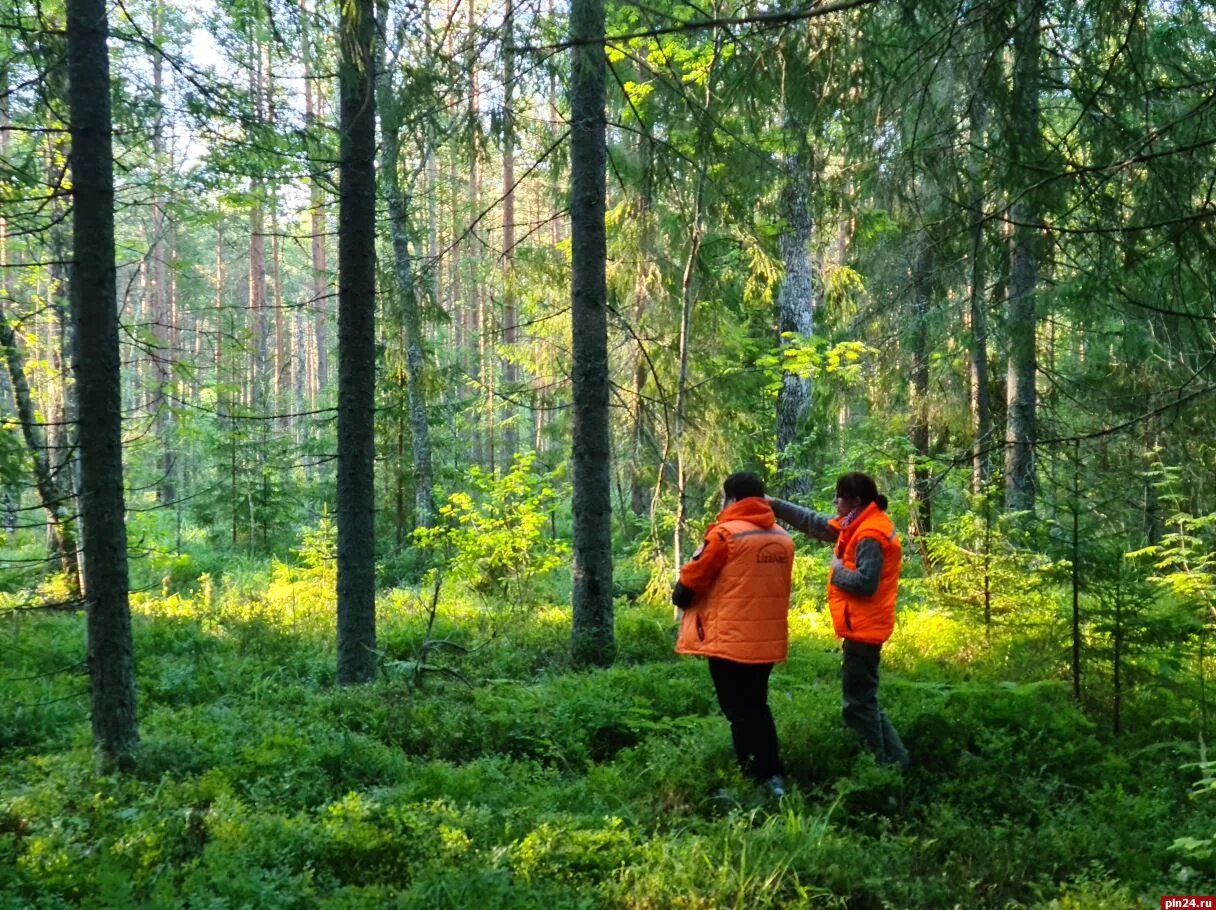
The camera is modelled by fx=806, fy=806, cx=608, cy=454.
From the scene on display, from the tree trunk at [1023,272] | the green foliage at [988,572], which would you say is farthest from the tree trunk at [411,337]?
the green foliage at [988,572]

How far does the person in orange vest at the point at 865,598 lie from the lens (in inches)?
214

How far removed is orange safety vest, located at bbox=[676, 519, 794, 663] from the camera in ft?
17.5

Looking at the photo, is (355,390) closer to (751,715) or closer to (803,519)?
(803,519)

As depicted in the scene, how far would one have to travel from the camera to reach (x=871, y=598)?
547 cm

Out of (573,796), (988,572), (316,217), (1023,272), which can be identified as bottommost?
(573,796)

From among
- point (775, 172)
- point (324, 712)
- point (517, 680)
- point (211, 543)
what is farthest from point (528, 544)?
point (211, 543)

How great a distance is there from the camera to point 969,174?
5.24m

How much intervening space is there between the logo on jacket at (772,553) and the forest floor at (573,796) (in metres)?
1.40

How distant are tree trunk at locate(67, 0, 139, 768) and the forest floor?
0.32 m

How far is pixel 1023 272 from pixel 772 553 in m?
7.67

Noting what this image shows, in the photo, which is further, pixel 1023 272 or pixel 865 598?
pixel 1023 272

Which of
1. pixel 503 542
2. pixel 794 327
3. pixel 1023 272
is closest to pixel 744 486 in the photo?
pixel 503 542

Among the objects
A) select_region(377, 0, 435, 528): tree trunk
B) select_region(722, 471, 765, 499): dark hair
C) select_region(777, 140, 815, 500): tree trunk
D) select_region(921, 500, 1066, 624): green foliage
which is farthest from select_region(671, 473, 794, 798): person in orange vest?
select_region(777, 140, 815, 500): tree trunk

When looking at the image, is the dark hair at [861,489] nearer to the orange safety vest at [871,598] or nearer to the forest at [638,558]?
the orange safety vest at [871,598]
